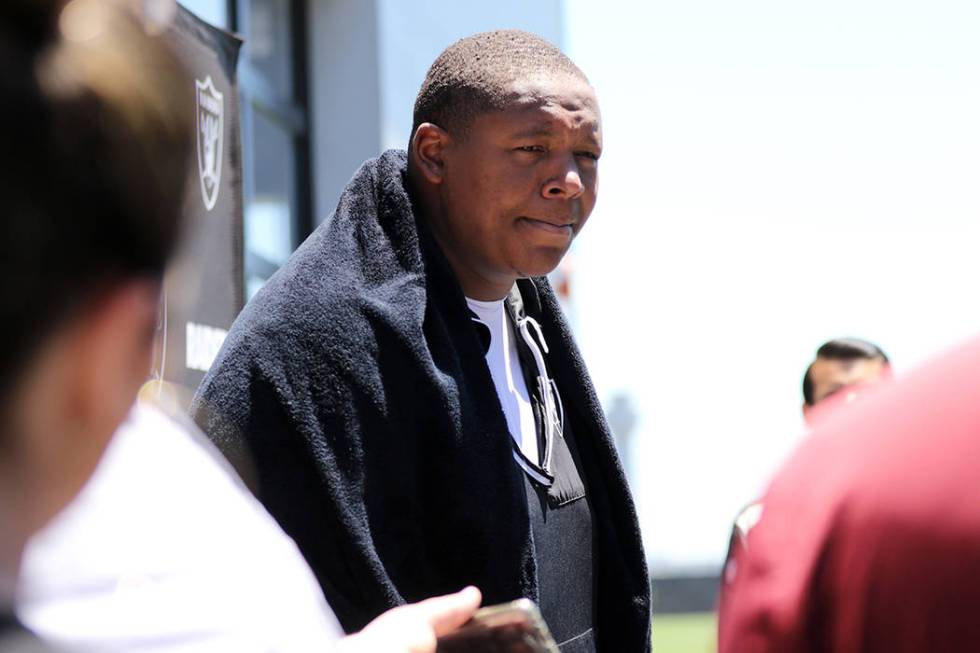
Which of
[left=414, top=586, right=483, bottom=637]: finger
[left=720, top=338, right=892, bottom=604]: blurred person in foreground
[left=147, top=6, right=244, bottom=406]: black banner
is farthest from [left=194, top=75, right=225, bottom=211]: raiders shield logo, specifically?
[left=414, top=586, right=483, bottom=637]: finger

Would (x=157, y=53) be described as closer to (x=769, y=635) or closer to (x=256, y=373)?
(x=769, y=635)

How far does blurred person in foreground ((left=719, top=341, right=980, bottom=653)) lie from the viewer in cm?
76

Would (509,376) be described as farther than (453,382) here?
Yes

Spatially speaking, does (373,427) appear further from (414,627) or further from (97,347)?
(97,347)

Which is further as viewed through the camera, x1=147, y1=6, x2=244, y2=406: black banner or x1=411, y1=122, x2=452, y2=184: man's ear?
x1=147, y1=6, x2=244, y2=406: black banner

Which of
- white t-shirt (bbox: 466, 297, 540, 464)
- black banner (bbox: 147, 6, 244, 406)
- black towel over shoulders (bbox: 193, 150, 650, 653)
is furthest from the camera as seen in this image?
black banner (bbox: 147, 6, 244, 406)

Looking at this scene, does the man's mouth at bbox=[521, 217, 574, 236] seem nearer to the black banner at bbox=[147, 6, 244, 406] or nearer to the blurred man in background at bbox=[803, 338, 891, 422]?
the black banner at bbox=[147, 6, 244, 406]

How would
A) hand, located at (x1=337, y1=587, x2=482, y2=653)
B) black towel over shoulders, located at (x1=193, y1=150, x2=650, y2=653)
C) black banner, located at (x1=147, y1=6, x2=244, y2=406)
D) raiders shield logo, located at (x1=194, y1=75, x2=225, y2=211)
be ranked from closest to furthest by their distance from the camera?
hand, located at (x1=337, y1=587, x2=482, y2=653)
black towel over shoulders, located at (x1=193, y1=150, x2=650, y2=653)
black banner, located at (x1=147, y1=6, x2=244, y2=406)
raiders shield logo, located at (x1=194, y1=75, x2=225, y2=211)

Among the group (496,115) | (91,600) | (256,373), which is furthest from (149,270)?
(496,115)

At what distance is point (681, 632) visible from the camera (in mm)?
20234

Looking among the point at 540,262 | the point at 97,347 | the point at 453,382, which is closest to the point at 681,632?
the point at 540,262

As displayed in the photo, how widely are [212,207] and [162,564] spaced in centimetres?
259

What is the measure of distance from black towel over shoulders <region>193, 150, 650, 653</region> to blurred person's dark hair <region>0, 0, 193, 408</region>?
3.77ft

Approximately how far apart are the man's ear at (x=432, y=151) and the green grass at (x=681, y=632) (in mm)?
15943
